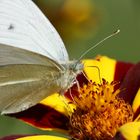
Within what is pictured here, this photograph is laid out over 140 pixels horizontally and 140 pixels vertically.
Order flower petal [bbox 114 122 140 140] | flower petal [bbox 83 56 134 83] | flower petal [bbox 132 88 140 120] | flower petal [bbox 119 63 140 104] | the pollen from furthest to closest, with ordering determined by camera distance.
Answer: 1. flower petal [bbox 83 56 134 83]
2. flower petal [bbox 119 63 140 104]
3. flower petal [bbox 132 88 140 120]
4. the pollen
5. flower petal [bbox 114 122 140 140]

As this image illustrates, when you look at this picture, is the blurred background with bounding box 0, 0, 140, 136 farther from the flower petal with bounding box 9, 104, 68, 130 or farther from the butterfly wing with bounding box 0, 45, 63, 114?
the butterfly wing with bounding box 0, 45, 63, 114

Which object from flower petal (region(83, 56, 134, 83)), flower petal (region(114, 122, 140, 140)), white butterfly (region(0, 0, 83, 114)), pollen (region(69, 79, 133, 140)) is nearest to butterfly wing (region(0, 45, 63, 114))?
white butterfly (region(0, 0, 83, 114))

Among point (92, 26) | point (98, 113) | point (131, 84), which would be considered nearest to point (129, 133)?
point (98, 113)

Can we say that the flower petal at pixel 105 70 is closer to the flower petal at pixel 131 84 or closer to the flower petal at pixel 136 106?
the flower petal at pixel 131 84

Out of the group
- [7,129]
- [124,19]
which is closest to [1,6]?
[7,129]

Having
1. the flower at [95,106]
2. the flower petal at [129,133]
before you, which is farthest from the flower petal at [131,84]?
the flower petal at [129,133]

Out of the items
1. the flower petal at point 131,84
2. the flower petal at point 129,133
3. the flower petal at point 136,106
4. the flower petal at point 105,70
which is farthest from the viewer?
the flower petal at point 105,70
